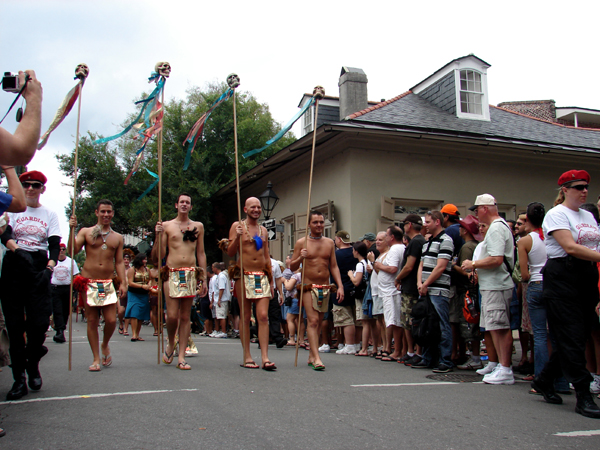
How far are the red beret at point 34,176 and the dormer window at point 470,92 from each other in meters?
14.2

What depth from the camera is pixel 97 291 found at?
267 inches

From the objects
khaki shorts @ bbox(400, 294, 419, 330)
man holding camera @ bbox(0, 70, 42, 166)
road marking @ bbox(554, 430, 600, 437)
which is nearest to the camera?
man holding camera @ bbox(0, 70, 42, 166)

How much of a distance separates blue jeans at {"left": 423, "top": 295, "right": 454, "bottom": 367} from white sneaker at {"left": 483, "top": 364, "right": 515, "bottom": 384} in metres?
0.94

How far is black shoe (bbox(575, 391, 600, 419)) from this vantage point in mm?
4340

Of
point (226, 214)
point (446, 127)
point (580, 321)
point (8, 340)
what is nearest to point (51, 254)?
point (8, 340)

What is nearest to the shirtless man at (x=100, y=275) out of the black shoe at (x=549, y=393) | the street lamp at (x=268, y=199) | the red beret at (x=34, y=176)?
the red beret at (x=34, y=176)

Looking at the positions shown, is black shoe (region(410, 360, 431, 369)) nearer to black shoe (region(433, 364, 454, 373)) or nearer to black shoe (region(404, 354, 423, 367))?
black shoe (region(404, 354, 423, 367))

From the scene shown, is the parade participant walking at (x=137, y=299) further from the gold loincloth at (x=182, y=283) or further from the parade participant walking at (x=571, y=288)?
the parade participant walking at (x=571, y=288)

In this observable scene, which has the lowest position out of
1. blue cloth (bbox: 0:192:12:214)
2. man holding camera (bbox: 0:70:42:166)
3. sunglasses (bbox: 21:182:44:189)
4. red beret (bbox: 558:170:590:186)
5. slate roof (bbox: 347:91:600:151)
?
blue cloth (bbox: 0:192:12:214)

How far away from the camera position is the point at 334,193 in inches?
606

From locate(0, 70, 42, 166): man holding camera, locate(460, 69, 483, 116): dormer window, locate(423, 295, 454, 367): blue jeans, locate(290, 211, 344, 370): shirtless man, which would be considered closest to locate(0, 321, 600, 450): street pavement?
locate(423, 295, 454, 367): blue jeans

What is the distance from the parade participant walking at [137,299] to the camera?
12.2 m

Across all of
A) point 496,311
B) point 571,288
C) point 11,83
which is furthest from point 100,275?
point 571,288

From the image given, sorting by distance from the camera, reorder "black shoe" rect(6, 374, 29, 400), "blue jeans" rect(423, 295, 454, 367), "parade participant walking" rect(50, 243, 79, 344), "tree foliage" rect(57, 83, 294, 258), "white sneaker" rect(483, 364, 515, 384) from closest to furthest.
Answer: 1. "black shoe" rect(6, 374, 29, 400)
2. "white sneaker" rect(483, 364, 515, 384)
3. "blue jeans" rect(423, 295, 454, 367)
4. "parade participant walking" rect(50, 243, 79, 344)
5. "tree foliage" rect(57, 83, 294, 258)
